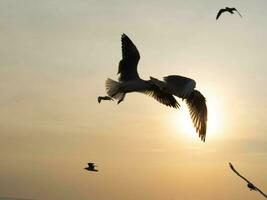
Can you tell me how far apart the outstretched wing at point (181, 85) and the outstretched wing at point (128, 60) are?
8.50 m

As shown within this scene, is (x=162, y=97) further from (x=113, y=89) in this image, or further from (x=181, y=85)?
(x=181, y=85)

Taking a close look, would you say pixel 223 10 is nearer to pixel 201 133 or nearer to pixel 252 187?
pixel 201 133

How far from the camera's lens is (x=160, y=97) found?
27.6m

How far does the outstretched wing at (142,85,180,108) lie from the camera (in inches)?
1074

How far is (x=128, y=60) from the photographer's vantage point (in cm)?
3111

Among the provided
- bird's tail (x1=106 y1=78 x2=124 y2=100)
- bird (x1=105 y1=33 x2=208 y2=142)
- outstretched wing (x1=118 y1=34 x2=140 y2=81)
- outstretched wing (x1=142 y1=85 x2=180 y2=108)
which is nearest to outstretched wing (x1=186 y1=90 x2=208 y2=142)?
bird (x1=105 y1=33 x2=208 y2=142)

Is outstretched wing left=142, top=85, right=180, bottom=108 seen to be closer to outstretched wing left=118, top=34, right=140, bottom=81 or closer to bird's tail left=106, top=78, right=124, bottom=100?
bird's tail left=106, top=78, right=124, bottom=100

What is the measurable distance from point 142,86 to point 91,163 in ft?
62.6

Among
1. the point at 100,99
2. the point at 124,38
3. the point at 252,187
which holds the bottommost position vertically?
the point at 252,187

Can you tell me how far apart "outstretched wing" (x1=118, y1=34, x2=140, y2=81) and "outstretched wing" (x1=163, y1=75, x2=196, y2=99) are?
850 centimetres

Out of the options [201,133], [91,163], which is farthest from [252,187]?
[91,163]

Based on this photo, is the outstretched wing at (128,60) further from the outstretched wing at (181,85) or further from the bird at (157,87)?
the outstretched wing at (181,85)

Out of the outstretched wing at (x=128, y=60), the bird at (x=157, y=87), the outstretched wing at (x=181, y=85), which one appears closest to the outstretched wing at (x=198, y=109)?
the bird at (x=157, y=87)

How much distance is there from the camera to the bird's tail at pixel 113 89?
28.0 m
